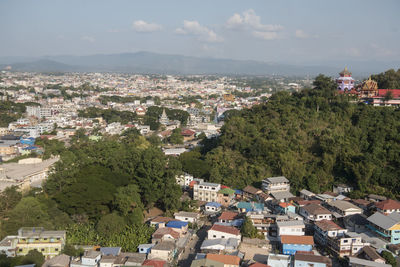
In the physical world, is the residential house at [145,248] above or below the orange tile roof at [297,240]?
below

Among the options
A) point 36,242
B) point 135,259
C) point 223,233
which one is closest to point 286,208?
point 223,233

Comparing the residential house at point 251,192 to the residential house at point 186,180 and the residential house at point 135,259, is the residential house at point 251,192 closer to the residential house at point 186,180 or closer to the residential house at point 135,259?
the residential house at point 186,180

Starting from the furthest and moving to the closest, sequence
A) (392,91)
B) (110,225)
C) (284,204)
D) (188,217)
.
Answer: (392,91) → (284,204) → (188,217) → (110,225)

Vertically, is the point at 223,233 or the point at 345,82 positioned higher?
the point at 345,82

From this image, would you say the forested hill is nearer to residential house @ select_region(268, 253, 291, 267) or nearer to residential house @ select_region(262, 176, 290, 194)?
residential house @ select_region(262, 176, 290, 194)

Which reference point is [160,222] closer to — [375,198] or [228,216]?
[228,216]

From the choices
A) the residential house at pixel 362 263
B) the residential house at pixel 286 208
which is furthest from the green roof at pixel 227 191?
the residential house at pixel 362 263
